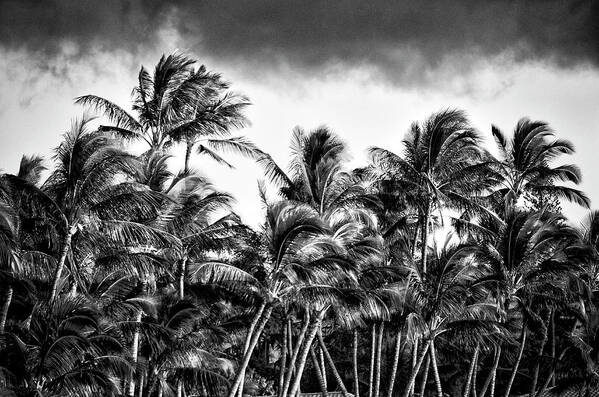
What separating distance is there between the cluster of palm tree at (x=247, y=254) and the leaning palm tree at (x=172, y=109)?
58mm

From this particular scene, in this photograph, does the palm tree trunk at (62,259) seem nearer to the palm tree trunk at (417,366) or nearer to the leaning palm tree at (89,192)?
the leaning palm tree at (89,192)

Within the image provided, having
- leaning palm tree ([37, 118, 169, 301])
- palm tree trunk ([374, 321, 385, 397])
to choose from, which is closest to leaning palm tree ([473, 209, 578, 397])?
palm tree trunk ([374, 321, 385, 397])

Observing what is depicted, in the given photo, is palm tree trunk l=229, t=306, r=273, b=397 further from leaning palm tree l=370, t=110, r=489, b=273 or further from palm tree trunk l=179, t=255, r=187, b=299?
leaning palm tree l=370, t=110, r=489, b=273

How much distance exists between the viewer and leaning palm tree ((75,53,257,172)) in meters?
18.3

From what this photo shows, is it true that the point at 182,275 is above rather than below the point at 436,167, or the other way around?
below

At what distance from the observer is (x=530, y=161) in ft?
73.6

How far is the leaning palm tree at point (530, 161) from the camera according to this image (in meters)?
22.3

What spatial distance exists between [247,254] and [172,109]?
18.6ft

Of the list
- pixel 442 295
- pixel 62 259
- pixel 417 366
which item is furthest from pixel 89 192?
pixel 417 366

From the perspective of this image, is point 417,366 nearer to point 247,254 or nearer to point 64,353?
point 247,254

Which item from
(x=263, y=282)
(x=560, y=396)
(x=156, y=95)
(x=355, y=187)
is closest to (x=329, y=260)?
(x=263, y=282)

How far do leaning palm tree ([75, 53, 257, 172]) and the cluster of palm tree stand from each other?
0.19ft

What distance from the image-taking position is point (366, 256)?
16.7m

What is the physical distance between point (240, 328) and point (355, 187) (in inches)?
233
